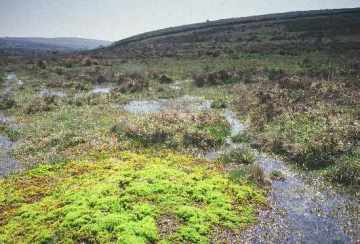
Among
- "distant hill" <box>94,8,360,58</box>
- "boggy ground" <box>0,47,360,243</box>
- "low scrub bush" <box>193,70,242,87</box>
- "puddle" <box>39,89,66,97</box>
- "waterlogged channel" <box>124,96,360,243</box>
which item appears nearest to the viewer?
"waterlogged channel" <box>124,96,360,243</box>

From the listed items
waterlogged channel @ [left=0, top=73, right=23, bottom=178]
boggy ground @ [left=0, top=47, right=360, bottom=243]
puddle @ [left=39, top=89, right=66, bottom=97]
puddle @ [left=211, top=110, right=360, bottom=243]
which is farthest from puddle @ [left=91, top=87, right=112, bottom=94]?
puddle @ [left=211, top=110, right=360, bottom=243]

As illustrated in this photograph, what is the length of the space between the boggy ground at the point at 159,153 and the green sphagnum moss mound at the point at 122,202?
0.05 m

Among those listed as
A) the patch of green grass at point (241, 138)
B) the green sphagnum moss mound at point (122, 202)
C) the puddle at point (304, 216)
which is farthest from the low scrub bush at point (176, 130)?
the puddle at point (304, 216)

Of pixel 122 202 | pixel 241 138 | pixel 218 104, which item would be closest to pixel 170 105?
pixel 218 104

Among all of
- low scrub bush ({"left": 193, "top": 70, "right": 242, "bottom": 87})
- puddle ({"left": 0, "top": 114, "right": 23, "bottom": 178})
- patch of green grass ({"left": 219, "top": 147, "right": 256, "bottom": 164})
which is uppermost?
low scrub bush ({"left": 193, "top": 70, "right": 242, "bottom": 87})

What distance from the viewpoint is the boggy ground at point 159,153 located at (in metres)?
14.1

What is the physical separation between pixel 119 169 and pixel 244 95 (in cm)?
1918

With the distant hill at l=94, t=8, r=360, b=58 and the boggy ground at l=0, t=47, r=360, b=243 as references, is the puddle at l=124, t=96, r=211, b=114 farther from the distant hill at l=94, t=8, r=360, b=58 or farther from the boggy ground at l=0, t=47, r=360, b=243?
the distant hill at l=94, t=8, r=360, b=58

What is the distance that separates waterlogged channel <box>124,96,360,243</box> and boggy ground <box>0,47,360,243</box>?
0.69m

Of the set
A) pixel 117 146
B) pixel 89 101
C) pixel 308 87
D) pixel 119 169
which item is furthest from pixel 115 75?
pixel 119 169

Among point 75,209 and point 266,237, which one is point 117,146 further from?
point 266,237

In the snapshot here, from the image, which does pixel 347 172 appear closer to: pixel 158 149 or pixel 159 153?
pixel 159 153

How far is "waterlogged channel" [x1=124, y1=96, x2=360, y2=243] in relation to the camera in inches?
527

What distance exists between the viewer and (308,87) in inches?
1416
